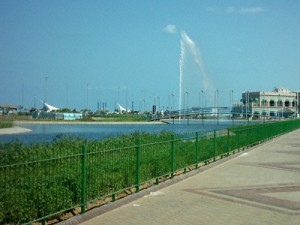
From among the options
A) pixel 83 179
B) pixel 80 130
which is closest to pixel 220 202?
pixel 83 179

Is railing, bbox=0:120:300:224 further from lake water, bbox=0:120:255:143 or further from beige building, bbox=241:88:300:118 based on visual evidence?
beige building, bbox=241:88:300:118

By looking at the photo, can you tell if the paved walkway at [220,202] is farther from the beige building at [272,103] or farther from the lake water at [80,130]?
the beige building at [272,103]

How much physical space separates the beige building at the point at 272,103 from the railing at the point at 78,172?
158062 mm

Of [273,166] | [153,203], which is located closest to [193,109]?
[273,166]

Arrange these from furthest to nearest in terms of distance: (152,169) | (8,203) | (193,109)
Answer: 1. (193,109)
2. (152,169)
3. (8,203)

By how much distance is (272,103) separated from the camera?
178000mm

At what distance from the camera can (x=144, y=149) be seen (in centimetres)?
1218

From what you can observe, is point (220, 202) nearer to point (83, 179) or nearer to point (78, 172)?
point (83, 179)

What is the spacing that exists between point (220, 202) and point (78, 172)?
11.6ft

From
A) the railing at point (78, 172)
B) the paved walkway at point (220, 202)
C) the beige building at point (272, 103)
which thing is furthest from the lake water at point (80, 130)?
the beige building at point (272, 103)

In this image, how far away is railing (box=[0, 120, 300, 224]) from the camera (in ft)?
24.6

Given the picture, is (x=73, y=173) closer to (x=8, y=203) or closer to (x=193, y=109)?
(x=8, y=203)

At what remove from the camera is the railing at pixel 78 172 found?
24.6ft

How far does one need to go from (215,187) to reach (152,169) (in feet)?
5.93
